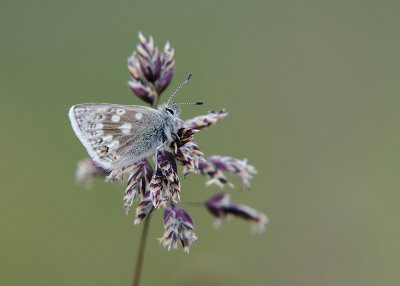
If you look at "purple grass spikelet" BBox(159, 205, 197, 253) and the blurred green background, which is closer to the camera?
"purple grass spikelet" BBox(159, 205, 197, 253)

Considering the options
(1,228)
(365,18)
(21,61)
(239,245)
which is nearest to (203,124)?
(239,245)

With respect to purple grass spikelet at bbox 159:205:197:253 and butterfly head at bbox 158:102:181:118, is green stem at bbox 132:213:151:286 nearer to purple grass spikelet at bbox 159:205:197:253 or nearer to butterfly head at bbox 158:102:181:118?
purple grass spikelet at bbox 159:205:197:253

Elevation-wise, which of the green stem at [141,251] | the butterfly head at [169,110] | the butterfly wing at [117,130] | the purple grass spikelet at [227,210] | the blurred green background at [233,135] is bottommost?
the green stem at [141,251]

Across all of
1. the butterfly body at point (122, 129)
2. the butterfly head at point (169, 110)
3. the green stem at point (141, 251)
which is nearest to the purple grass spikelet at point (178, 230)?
the green stem at point (141, 251)

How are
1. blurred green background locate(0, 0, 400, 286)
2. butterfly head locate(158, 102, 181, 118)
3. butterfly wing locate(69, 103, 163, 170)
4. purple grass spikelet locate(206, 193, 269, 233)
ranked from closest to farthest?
butterfly wing locate(69, 103, 163, 170) → butterfly head locate(158, 102, 181, 118) → purple grass spikelet locate(206, 193, 269, 233) → blurred green background locate(0, 0, 400, 286)

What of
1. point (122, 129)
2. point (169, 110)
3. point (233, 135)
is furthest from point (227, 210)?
point (233, 135)

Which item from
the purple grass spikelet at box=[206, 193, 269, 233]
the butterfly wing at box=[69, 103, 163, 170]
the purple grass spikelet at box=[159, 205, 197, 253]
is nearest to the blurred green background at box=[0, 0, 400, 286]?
the purple grass spikelet at box=[206, 193, 269, 233]

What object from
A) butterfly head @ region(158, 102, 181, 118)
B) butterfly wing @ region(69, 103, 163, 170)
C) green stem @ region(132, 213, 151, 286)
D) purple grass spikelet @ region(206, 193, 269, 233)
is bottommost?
green stem @ region(132, 213, 151, 286)

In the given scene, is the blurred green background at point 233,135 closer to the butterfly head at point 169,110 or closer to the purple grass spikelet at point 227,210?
the purple grass spikelet at point 227,210
